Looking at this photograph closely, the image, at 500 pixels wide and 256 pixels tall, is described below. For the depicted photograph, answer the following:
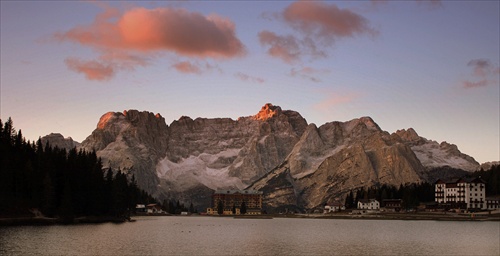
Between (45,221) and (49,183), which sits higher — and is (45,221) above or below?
below

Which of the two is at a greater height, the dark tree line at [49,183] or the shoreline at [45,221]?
the dark tree line at [49,183]

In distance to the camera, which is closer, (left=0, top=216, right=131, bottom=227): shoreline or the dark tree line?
(left=0, top=216, right=131, bottom=227): shoreline

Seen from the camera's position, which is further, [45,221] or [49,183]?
[49,183]

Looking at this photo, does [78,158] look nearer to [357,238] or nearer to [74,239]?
[74,239]

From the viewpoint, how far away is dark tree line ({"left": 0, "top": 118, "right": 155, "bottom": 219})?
146 meters

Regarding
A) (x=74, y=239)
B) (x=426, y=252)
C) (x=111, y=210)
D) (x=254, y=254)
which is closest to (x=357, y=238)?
(x=426, y=252)

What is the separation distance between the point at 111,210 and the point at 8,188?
143 feet

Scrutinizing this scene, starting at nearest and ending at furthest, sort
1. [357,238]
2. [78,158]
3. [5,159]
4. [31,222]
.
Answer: [357,238] < [31,222] < [5,159] < [78,158]

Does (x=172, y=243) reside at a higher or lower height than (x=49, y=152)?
lower

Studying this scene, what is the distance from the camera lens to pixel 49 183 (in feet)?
490

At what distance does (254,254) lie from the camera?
81.2 metres

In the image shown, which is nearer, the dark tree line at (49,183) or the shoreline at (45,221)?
the shoreline at (45,221)

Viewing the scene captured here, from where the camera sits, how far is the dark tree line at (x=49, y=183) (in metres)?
146

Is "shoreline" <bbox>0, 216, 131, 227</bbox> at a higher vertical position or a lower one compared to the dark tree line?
lower
